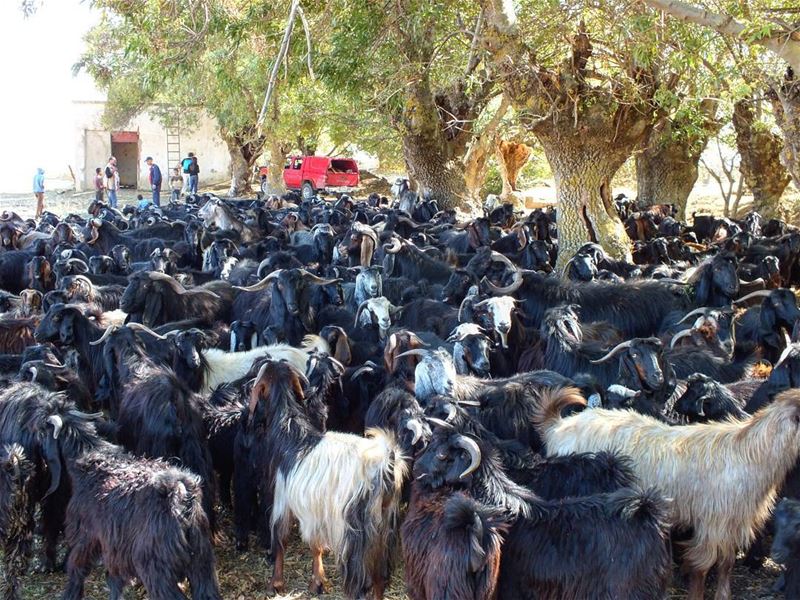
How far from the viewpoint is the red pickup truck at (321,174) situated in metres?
31.6

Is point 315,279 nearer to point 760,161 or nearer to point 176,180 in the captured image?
point 760,161

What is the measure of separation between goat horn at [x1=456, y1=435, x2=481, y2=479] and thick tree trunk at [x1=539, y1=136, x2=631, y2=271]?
8.26 metres

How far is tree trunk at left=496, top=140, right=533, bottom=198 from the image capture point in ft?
82.9

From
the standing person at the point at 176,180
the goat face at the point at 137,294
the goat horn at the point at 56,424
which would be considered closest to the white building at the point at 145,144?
the standing person at the point at 176,180

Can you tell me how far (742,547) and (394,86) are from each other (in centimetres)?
1124

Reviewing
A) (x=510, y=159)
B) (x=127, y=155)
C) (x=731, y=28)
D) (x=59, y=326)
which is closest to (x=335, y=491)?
(x=59, y=326)

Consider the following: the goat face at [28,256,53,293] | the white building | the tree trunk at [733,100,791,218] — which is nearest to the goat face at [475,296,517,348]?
the goat face at [28,256,53,293]

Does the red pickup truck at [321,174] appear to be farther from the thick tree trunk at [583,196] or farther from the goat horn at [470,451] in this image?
the goat horn at [470,451]

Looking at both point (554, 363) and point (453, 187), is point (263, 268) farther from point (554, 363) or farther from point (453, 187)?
point (453, 187)

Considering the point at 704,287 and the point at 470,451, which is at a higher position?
the point at 704,287

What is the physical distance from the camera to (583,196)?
40.1 ft

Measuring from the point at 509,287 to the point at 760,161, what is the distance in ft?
38.0

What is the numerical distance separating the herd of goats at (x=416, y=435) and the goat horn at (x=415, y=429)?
0.03 ft

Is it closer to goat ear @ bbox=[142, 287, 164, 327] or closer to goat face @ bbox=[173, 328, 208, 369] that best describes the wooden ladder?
goat ear @ bbox=[142, 287, 164, 327]
